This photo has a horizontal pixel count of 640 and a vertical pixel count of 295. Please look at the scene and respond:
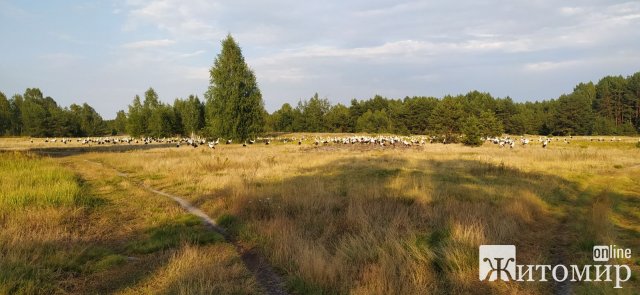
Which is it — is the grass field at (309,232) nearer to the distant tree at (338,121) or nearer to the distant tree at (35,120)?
the distant tree at (35,120)

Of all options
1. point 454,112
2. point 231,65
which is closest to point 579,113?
point 454,112

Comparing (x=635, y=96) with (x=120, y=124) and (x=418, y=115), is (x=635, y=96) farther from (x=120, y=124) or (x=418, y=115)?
(x=120, y=124)

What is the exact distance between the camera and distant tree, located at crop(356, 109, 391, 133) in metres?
100

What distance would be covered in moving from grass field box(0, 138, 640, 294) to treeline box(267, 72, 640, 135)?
5838 cm

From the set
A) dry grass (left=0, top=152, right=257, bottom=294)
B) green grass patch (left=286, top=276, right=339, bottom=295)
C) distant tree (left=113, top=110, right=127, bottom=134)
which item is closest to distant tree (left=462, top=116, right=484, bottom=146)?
dry grass (left=0, top=152, right=257, bottom=294)

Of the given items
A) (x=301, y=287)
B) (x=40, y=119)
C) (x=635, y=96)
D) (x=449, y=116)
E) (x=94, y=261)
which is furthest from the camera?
(x=635, y=96)

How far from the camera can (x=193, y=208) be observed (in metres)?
13.4

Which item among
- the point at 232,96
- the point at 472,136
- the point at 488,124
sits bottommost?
the point at 472,136

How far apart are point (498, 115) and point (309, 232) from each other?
9970 cm

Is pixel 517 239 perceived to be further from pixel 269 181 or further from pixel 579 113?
pixel 579 113

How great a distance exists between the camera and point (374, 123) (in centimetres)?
10250

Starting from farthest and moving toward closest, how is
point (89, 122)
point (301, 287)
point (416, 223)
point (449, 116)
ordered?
point (89, 122) → point (449, 116) → point (416, 223) → point (301, 287)

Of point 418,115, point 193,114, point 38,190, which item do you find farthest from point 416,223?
point 418,115

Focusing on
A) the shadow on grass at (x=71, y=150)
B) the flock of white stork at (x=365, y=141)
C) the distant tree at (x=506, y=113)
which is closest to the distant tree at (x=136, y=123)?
the flock of white stork at (x=365, y=141)
